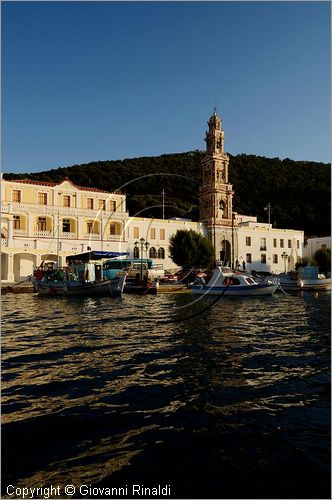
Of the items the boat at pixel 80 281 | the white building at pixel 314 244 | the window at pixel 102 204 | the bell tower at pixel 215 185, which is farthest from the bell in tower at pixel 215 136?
the boat at pixel 80 281

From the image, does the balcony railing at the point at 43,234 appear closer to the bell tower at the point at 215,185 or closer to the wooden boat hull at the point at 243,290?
the wooden boat hull at the point at 243,290

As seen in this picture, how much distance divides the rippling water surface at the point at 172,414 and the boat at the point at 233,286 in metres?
19.7

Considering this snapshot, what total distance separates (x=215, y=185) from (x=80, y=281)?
120 feet

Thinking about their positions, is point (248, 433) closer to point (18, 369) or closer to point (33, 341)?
point (18, 369)

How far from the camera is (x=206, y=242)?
5206 centimetres

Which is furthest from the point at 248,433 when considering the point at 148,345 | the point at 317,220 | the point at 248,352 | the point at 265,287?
the point at 317,220

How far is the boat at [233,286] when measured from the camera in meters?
32.5

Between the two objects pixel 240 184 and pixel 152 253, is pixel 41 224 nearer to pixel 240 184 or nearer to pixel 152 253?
pixel 152 253

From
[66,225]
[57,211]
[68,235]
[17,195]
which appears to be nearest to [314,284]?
[68,235]

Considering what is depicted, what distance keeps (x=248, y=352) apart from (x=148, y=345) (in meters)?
2.83

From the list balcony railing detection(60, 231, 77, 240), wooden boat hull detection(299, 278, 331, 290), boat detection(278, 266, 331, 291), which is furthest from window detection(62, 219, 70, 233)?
wooden boat hull detection(299, 278, 331, 290)

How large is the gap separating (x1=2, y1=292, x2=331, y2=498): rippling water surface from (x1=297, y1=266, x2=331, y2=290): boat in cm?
3111

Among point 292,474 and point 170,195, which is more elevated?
point 170,195

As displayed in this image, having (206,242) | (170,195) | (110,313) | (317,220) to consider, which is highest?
(170,195)
